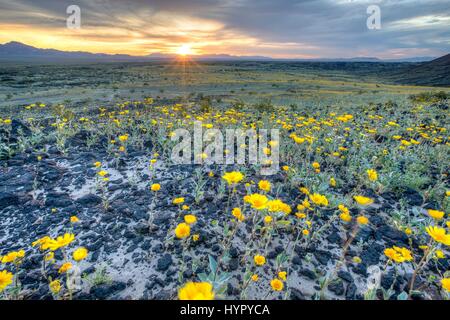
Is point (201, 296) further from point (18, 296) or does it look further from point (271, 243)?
point (18, 296)

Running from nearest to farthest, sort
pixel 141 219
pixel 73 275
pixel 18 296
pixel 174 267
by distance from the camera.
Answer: pixel 18 296 → pixel 73 275 → pixel 174 267 → pixel 141 219

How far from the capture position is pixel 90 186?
4035 mm

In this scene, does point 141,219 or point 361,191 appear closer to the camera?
point 141,219

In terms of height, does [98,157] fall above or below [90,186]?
above

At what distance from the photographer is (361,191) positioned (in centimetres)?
410

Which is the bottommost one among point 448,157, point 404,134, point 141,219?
point 141,219

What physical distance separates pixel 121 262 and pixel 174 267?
0.65m

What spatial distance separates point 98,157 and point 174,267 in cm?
367
